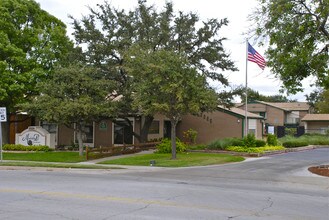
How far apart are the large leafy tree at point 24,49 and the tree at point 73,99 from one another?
3592mm

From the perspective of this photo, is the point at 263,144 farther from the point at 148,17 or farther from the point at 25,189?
the point at 25,189

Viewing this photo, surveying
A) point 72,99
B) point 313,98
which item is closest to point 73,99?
point 72,99

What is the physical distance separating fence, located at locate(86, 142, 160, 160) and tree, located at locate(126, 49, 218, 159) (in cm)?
474

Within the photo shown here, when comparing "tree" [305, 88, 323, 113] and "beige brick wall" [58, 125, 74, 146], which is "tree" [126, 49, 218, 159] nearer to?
"beige brick wall" [58, 125, 74, 146]

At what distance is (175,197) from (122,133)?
864 inches

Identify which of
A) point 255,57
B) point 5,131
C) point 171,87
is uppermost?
point 255,57

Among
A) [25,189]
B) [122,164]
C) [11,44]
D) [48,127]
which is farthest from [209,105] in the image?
[48,127]

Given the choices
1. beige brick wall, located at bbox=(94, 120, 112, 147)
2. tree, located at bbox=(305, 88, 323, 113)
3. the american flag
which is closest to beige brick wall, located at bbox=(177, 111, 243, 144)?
the american flag

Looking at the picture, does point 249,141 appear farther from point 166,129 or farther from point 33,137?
point 33,137

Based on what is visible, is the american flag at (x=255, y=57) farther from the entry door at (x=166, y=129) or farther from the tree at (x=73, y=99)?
the tree at (x=73, y=99)

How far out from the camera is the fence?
974 inches

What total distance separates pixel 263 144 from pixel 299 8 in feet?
44.4

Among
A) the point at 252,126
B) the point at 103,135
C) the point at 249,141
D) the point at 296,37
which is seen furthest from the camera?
the point at 252,126

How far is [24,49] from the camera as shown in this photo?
29844mm
